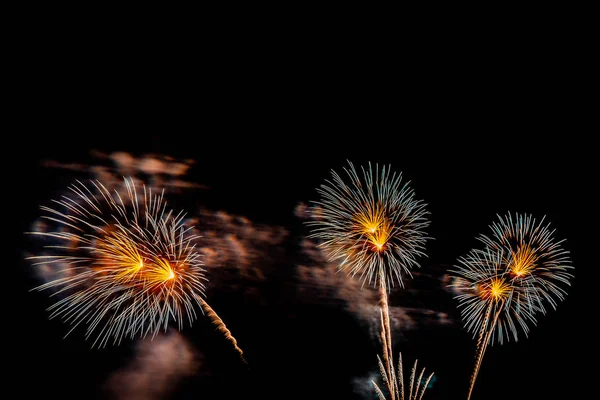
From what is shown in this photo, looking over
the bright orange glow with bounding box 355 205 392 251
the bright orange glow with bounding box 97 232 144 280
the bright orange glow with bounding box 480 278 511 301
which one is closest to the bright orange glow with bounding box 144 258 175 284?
the bright orange glow with bounding box 97 232 144 280

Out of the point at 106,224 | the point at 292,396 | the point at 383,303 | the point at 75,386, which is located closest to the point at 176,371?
the point at 75,386

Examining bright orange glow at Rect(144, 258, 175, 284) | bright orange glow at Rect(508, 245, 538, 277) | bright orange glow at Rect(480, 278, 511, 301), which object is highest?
bright orange glow at Rect(508, 245, 538, 277)

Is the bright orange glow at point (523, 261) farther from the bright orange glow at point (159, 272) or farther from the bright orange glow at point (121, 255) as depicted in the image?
the bright orange glow at point (121, 255)

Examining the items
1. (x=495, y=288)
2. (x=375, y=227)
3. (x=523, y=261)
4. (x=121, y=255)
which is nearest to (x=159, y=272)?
(x=121, y=255)

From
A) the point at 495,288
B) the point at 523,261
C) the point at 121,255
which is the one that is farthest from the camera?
the point at 495,288

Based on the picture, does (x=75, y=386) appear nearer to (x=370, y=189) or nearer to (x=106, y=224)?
(x=106, y=224)

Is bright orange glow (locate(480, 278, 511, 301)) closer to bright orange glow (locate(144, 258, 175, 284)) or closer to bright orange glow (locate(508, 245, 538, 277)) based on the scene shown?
bright orange glow (locate(508, 245, 538, 277))

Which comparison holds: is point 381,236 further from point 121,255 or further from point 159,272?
point 121,255

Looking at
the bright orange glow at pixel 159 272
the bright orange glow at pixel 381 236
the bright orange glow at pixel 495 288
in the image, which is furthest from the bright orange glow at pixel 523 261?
the bright orange glow at pixel 159 272

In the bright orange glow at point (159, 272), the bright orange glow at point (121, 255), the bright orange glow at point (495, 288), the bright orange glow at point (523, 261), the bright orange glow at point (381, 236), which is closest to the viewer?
the bright orange glow at point (121, 255)
